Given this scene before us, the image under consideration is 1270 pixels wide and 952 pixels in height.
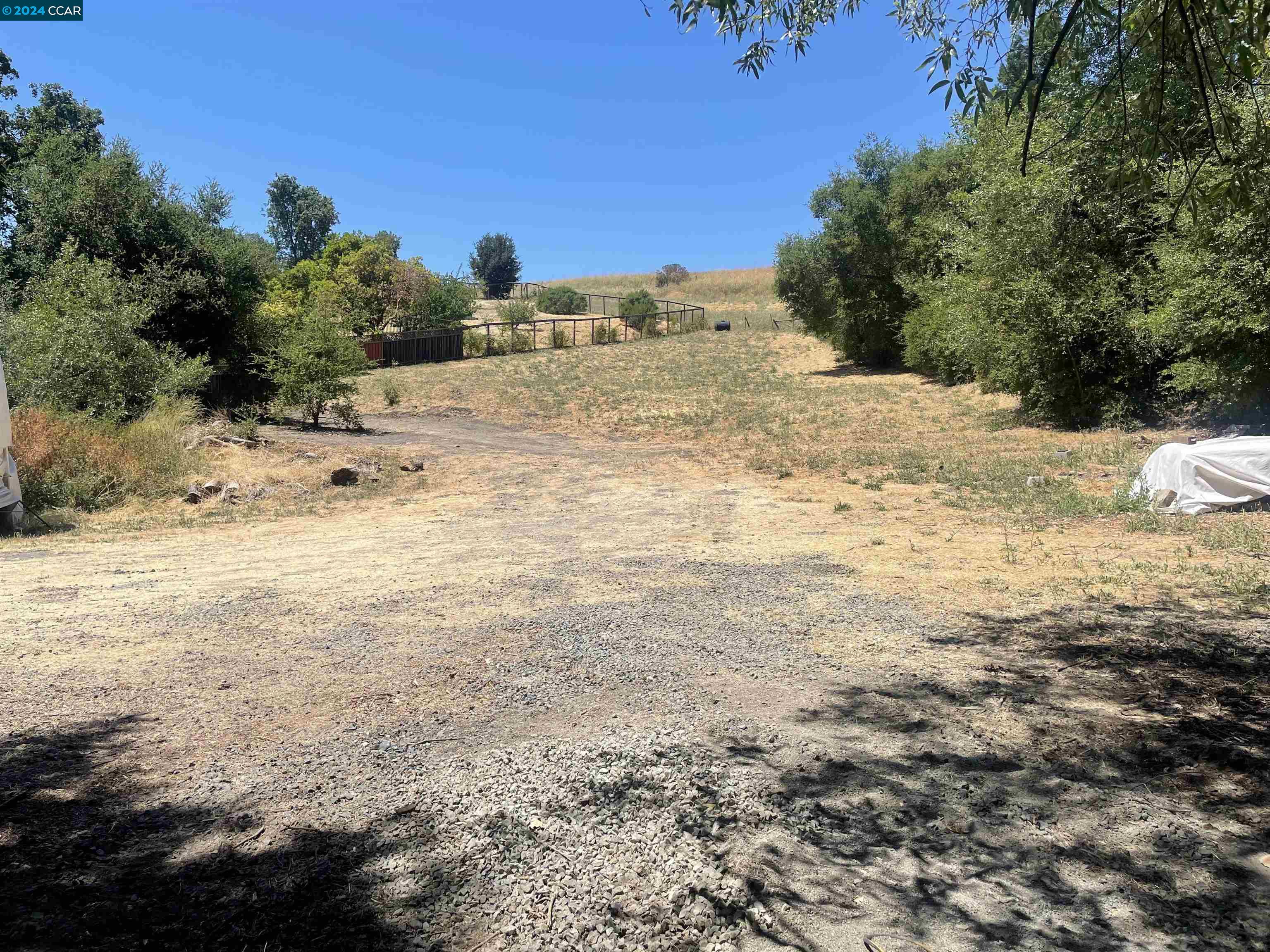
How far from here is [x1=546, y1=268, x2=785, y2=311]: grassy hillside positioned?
65312 millimetres

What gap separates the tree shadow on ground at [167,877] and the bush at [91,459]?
11088 millimetres

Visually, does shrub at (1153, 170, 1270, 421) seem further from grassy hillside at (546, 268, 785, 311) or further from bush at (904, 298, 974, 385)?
grassy hillside at (546, 268, 785, 311)

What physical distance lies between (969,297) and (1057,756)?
19.4 metres

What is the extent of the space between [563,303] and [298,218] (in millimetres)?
35454

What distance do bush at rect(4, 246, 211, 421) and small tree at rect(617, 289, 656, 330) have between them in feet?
118

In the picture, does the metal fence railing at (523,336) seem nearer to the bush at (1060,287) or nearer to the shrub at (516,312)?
the shrub at (516,312)

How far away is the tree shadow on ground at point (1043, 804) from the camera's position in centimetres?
265

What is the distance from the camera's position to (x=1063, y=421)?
19547 millimetres

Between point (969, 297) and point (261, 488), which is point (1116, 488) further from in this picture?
→ point (261, 488)

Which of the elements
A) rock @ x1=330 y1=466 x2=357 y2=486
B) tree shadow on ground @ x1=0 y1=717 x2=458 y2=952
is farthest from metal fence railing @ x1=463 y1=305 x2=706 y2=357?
tree shadow on ground @ x1=0 y1=717 x2=458 y2=952

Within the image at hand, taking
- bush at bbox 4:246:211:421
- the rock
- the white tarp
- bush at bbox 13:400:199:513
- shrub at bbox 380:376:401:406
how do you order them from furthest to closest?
shrub at bbox 380:376:401:406, the rock, bush at bbox 4:246:211:421, bush at bbox 13:400:199:513, the white tarp

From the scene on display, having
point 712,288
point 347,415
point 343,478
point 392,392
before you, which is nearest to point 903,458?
point 343,478

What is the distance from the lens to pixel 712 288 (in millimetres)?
72688

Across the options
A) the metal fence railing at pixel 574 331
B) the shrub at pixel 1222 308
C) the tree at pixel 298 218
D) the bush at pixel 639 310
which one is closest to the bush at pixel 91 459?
the shrub at pixel 1222 308
